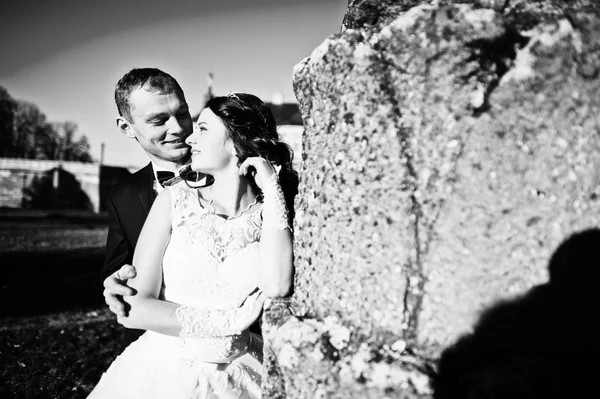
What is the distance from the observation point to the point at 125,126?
3.30 metres

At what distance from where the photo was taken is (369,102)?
115cm

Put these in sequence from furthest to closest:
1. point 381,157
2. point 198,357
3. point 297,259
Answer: point 198,357, point 297,259, point 381,157

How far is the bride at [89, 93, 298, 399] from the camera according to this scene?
2.06 m

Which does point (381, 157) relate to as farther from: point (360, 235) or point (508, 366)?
point (508, 366)

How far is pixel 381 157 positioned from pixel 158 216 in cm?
154

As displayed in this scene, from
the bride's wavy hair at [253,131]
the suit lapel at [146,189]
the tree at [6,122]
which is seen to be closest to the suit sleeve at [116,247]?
the suit lapel at [146,189]

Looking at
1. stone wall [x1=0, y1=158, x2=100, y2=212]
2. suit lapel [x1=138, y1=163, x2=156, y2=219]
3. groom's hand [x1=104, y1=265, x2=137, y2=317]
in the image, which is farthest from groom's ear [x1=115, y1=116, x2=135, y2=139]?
stone wall [x1=0, y1=158, x2=100, y2=212]

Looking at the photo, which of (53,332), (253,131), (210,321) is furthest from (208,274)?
(53,332)

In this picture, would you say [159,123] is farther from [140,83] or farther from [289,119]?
[289,119]

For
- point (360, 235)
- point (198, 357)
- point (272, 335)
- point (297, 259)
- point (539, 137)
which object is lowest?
point (198, 357)

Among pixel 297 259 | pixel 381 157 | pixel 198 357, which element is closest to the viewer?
pixel 381 157

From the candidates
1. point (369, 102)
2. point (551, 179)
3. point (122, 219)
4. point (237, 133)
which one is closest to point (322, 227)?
point (369, 102)

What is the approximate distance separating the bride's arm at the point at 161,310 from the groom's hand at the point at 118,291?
31 millimetres

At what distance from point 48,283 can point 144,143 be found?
747 cm
